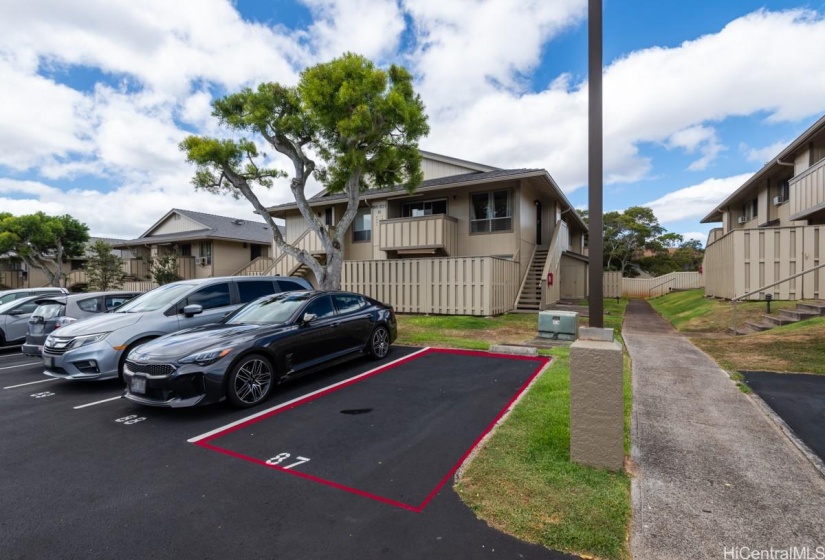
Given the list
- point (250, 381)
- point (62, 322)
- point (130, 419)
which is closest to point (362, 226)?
point (62, 322)

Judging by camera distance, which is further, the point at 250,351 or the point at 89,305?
the point at 89,305

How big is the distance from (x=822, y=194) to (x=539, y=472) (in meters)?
14.4

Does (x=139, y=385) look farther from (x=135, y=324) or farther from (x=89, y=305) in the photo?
(x=89, y=305)

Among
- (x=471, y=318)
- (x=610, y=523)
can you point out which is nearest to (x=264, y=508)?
(x=610, y=523)

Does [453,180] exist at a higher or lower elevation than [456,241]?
higher

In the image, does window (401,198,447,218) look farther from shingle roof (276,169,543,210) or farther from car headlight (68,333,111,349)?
car headlight (68,333,111,349)

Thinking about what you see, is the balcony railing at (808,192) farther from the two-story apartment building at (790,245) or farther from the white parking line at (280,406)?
the white parking line at (280,406)

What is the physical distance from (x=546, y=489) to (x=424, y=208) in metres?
16.5

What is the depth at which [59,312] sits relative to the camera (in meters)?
8.16

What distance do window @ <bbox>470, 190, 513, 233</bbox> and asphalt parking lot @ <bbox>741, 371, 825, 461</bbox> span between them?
1116cm

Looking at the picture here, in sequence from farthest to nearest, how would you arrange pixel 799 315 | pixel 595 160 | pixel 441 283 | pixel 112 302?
pixel 441 283 → pixel 799 315 → pixel 112 302 → pixel 595 160

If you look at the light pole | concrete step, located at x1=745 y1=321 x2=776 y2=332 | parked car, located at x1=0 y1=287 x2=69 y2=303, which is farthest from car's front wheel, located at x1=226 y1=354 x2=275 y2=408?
concrete step, located at x1=745 y1=321 x2=776 y2=332

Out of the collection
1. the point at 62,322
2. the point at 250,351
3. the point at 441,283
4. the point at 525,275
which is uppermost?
the point at 525,275

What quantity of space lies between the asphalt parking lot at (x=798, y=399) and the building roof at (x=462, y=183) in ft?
34.4
